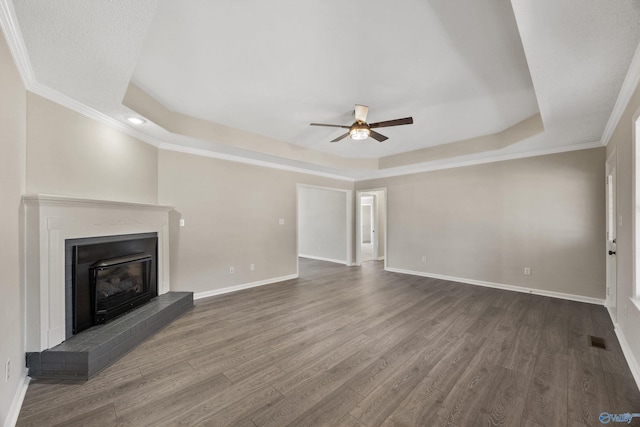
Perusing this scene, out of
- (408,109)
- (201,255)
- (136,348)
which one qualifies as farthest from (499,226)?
(136,348)

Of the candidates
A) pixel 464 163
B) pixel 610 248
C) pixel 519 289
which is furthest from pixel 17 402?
pixel 464 163

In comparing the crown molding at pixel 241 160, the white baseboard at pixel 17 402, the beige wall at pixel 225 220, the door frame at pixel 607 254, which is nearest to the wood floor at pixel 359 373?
the white baseboard at pixel 17 402

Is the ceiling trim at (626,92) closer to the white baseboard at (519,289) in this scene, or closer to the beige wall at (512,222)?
the beige wall at (512,222)

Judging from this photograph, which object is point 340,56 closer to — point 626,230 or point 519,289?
point 626,230

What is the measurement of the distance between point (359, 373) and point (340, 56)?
279 cm

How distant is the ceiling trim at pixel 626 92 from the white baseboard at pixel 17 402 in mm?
4764

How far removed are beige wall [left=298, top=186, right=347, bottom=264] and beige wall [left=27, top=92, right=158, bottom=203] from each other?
4.40 m

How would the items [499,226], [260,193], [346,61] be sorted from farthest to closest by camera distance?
1. [260,193]
2. [499,226]
3. [346,61]

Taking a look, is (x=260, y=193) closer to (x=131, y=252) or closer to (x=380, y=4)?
(x=131, y=252)

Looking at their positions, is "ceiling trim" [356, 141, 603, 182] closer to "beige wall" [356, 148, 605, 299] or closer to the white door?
"beige wall" [356, 148, 605, 299]

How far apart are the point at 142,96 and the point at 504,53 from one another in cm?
369

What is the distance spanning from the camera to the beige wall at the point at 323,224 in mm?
7277

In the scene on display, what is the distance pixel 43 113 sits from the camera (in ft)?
7.41

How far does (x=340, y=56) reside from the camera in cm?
225
